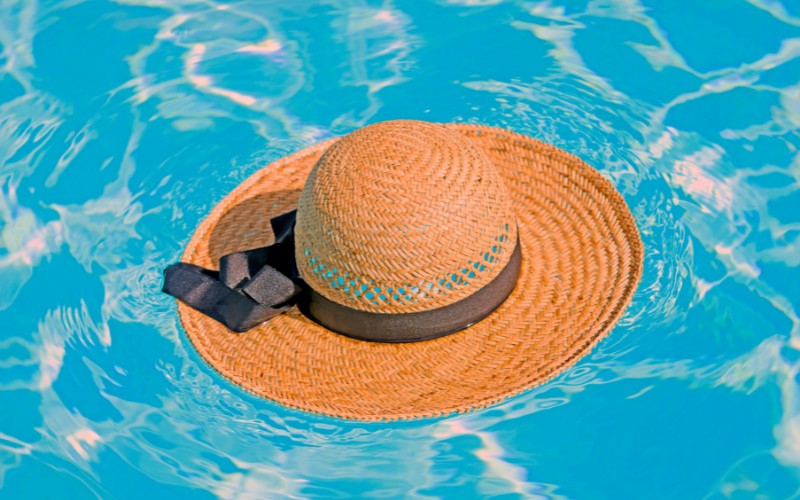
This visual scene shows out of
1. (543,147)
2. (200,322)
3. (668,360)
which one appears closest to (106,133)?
(200,322)

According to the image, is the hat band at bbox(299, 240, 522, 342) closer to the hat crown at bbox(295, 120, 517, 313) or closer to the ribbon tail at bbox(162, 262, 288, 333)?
the hat crown at bbox(295, 120, 517, 313)

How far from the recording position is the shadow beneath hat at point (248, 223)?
584 centimetres

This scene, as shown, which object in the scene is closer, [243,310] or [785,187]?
[243,310]

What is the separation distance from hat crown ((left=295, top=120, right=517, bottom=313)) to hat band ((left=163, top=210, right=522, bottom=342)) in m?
0.08

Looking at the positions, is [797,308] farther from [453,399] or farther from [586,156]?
[453,399]

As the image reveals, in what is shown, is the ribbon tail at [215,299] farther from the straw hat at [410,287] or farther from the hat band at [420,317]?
the hat band at [420,317]

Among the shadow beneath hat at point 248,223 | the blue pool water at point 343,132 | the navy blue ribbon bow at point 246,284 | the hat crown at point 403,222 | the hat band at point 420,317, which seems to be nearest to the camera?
the hat crown at point 403,222

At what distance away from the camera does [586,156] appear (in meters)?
6.87

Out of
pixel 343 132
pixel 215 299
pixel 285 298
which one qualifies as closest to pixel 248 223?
pixel 215 299

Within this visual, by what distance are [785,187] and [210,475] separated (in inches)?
157

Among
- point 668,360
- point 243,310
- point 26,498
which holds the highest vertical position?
point 243,310

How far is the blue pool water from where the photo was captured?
539 centimetres

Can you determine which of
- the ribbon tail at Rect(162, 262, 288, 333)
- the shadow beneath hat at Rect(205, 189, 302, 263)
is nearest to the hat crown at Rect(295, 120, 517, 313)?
the ribbon tail at Rect(162, 262, 288, 333)

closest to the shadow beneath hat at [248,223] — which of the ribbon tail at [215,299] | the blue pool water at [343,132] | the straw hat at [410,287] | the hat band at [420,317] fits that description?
the straw hat at [410,287]
